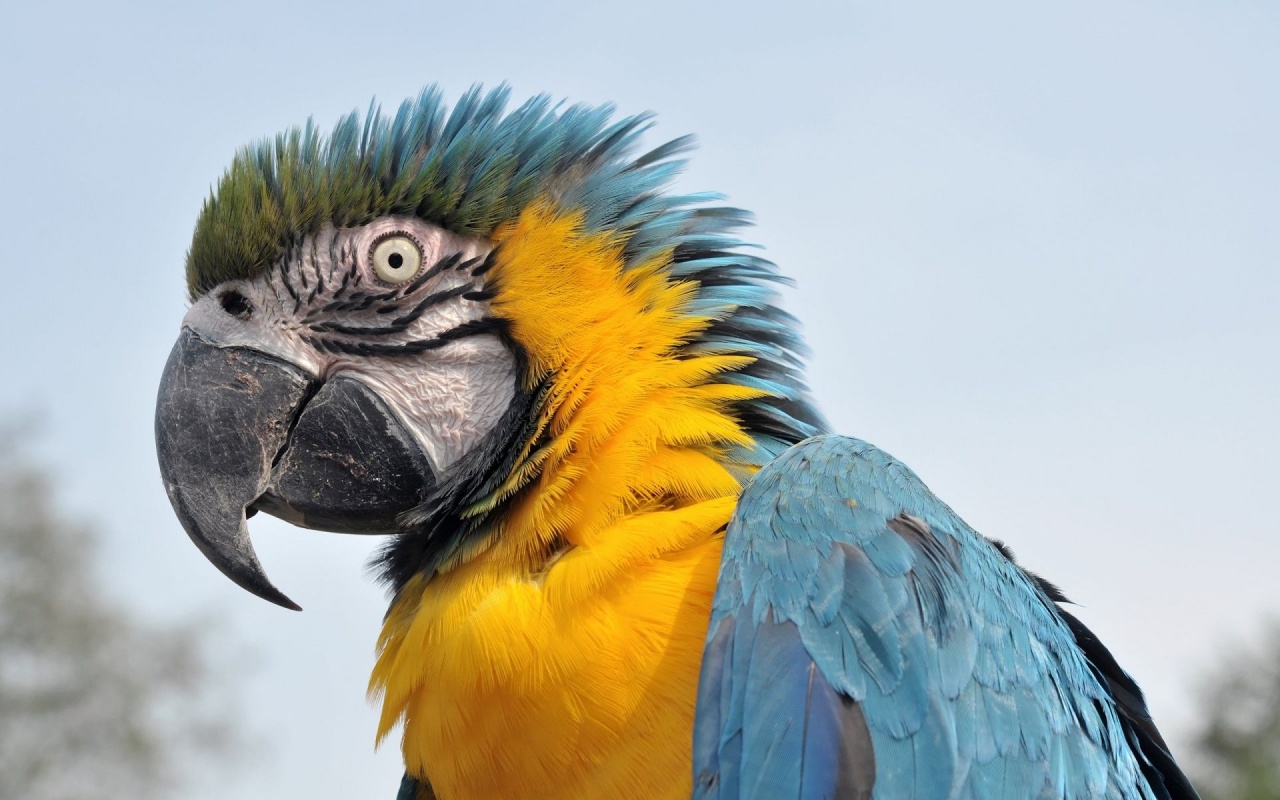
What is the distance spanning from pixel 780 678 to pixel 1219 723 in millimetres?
22904

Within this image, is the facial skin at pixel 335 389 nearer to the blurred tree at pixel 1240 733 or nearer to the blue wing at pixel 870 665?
the blue wing at pixel 870 665

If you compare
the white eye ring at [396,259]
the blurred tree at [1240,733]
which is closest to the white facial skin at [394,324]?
the white eye ring at [396,259]

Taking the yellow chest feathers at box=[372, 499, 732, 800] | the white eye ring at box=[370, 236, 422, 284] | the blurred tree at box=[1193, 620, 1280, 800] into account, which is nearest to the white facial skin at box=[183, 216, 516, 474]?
the white eye ring at box=[370, 236, 422, 284]

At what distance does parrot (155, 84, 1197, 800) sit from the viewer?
1.88m

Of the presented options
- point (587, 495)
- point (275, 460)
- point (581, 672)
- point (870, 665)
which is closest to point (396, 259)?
point (275, 460)

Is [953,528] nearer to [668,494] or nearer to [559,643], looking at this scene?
[668,494]

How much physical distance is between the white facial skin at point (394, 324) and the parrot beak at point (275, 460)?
60 millimetres

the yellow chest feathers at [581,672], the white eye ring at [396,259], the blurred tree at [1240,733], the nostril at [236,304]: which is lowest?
the blurred tree at [1240,733]

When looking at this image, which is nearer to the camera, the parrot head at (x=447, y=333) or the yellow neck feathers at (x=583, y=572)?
the yellow neck feathers at (x=583, y=572)

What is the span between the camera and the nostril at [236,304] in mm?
2482

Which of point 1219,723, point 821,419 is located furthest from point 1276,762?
point 821,419

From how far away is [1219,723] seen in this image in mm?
20984

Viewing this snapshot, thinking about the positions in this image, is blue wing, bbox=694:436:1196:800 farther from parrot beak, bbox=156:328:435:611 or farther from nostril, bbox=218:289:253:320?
nostril, bbox=218:289:253:320

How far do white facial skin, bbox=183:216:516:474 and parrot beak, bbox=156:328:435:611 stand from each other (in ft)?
0.20
